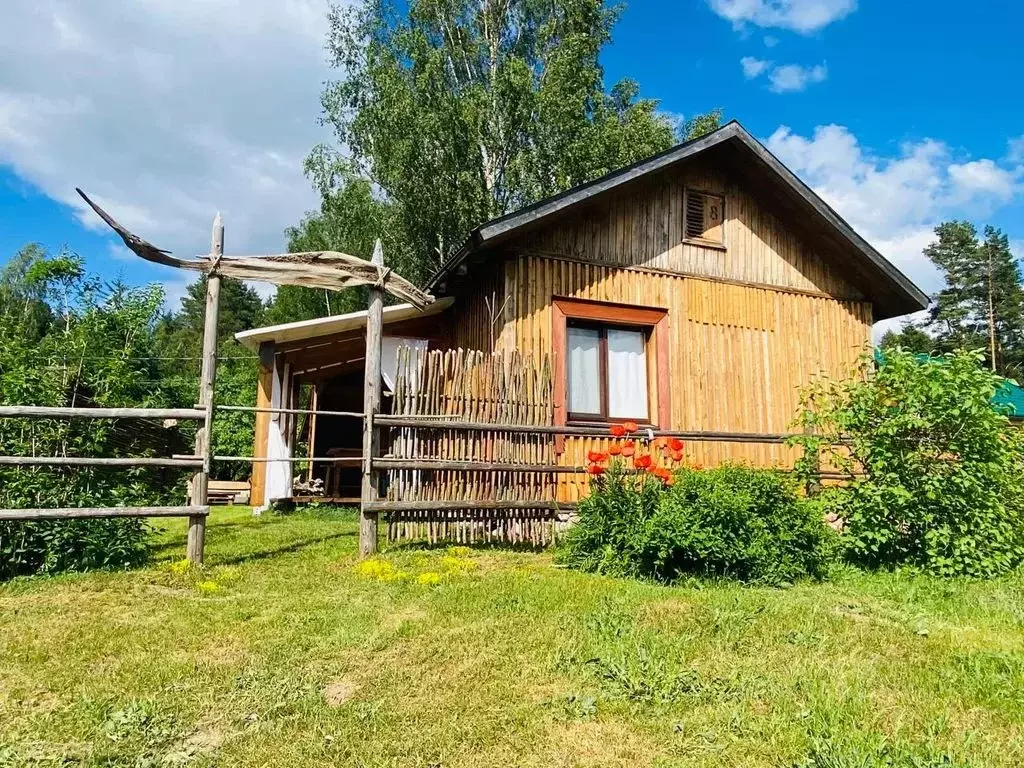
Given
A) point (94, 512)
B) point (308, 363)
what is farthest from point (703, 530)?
point (308, 363)

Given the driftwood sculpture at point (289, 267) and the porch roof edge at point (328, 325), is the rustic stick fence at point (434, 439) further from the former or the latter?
the porch roof edge at point (328, 325)

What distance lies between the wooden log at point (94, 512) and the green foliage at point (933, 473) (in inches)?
243

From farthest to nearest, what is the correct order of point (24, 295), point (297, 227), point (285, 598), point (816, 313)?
point (24, 295), point (297, 227), point (816, 313), point (285, 598)

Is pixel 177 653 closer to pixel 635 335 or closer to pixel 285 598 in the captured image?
pixel 285 598

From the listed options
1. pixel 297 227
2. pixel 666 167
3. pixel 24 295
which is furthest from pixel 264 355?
pixel 24 295

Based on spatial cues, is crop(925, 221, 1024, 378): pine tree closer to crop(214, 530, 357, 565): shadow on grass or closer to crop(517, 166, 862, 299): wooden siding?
crop(517, 166, 862, 299): wooden siding

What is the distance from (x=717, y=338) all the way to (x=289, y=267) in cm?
648

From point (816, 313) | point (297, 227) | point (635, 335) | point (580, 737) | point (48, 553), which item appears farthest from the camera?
point (297, 227)

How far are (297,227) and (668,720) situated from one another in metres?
31.9

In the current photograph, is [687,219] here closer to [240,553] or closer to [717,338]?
[717,338]

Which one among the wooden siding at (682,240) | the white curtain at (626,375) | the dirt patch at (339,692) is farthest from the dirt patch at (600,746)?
the wooden siding at (682,240)

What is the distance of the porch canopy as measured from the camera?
460 inches

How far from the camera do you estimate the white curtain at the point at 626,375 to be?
32.5 feet

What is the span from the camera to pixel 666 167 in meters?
10.2
